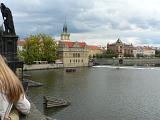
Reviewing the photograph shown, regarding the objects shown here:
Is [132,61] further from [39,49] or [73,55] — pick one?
[39,49]

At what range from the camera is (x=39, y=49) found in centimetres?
8981

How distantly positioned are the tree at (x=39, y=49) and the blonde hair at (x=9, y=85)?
8361 centimetres

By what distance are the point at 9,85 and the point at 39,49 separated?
88137 millimetres

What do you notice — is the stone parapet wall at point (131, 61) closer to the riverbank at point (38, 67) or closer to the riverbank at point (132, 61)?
the riverbank at point (132, 61)

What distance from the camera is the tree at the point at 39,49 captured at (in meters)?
86.8

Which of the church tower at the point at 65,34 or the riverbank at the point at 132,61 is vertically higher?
the church tower at the point at 65,34

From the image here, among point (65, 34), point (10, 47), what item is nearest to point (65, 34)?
point (65, 34)

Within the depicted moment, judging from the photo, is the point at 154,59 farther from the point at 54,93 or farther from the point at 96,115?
the point at 96,115

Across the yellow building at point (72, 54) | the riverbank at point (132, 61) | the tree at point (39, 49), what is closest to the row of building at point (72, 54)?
the yellow building at point (72, 54)

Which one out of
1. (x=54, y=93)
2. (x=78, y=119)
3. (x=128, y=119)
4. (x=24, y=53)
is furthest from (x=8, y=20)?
(x=24, y=53)

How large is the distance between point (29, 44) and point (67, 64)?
19.2 metres

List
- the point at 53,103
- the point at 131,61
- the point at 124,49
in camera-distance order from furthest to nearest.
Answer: the point at 124,49 < the point at 131,61 < the point at 53,103

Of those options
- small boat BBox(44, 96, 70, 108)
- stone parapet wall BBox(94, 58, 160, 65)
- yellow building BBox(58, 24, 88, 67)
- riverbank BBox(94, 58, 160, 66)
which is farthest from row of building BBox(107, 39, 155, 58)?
small boat BBox(44, 96, 70, 108)

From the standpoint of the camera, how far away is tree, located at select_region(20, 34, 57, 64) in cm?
8681
